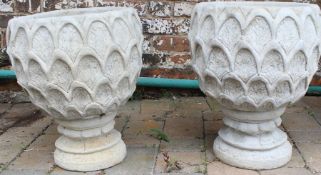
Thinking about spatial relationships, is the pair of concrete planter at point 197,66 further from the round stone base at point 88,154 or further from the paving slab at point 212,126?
the paving slab at point 212,126

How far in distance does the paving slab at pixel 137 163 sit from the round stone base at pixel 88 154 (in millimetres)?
41

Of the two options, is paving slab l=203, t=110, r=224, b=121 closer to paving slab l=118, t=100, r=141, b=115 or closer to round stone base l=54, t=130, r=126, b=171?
paving slab l=118, t=100, r=141, b=115

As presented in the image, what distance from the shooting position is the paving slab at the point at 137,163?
2.10m

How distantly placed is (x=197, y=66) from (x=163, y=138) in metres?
0.55

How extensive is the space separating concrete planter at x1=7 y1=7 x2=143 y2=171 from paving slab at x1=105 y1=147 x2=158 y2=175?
0.19 ft

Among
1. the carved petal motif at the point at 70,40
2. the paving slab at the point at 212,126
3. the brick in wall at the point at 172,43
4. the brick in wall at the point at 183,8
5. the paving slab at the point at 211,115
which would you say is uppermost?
the brick in wall at the point at 183,8

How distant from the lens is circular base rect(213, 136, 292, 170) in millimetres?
2105

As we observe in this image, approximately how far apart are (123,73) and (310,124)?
4.25ft

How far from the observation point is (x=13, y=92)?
3242 millimetres

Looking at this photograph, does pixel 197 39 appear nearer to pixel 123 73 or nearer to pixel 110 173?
pixel 123 73

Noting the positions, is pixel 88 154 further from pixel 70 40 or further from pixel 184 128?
pixel 184 128

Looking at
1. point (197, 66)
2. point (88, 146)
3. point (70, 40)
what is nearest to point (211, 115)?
point (197, 66)

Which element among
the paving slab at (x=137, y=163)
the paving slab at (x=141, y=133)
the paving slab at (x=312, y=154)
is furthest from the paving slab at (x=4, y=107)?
Result: the paving slab at (x=312, y=154)

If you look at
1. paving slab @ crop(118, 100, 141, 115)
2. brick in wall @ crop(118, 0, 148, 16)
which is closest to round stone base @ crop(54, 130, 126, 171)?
paving slab @ crop(118, 100, 141, 115)
